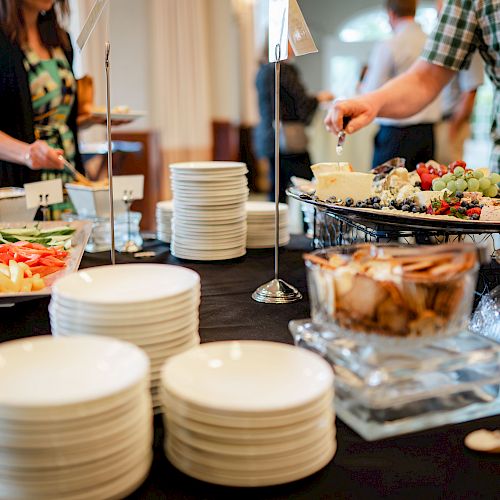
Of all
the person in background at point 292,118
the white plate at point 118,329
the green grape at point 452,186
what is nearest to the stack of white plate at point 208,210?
the green grape at point 452,186

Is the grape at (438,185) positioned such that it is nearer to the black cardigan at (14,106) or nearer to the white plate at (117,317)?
the white plate at (117,317)

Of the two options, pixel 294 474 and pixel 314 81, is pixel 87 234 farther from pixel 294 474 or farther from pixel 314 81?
pixel 314 81

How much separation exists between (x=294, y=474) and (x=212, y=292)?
0.80m

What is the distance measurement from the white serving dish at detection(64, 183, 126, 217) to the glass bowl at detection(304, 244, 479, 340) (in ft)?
3.86

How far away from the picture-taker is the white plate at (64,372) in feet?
Result: 1.88

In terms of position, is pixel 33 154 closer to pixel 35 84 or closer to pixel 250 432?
pixel 35 84

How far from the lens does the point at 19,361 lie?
67cm

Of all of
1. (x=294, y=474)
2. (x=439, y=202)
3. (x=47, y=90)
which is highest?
(x=47, y=90)

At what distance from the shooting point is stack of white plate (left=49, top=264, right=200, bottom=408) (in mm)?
751

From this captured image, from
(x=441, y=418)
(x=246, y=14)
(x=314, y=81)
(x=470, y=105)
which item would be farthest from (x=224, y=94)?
(x=441, y=418)

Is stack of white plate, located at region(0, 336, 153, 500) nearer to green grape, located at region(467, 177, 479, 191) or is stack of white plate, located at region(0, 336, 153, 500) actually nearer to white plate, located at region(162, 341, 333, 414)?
white plate, located at region(162, 341, 333, 414)

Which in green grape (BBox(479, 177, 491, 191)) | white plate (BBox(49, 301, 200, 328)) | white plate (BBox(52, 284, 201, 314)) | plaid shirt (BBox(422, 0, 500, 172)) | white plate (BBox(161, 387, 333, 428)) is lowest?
white plate (BBox(161, 387, 333, 428))

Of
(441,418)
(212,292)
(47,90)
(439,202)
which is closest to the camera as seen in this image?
(441,418)

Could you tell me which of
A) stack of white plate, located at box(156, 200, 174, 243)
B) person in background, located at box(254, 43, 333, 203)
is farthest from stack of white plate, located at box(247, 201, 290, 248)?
person in background, located at box(254, 43, 333, 203)
